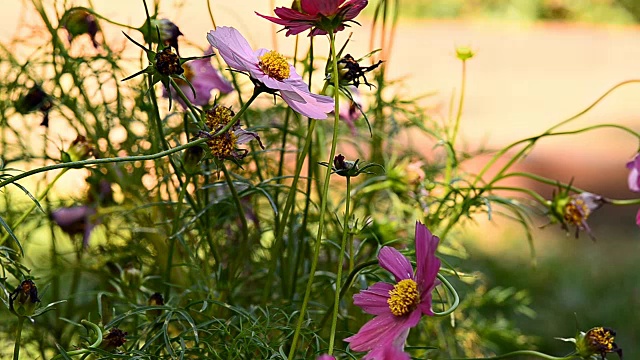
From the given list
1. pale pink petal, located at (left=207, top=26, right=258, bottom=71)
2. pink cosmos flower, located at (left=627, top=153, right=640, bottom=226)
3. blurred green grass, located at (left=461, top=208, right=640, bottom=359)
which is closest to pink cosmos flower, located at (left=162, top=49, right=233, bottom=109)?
pale pink petal, located at (left=207, top=26, right=258, bottom=71)

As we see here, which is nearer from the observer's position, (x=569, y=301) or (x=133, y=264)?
(x=133, y=264)

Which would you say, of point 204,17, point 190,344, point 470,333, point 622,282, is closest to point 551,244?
point 622,282

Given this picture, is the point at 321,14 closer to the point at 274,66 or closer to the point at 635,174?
the point at 274,66

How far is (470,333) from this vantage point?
2.80ft

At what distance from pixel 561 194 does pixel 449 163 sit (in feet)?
0.31

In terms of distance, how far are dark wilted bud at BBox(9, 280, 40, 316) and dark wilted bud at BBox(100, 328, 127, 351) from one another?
5 centimetres

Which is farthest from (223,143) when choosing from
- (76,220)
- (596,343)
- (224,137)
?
(76,220)

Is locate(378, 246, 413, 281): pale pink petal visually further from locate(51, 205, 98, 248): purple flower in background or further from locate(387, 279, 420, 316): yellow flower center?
locate(51, 205, 98, 248): purple flower in background

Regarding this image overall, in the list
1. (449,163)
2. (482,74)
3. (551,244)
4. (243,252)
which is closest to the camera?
(243,252)

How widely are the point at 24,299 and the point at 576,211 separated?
0.40 metres

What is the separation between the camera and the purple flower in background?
738 mm

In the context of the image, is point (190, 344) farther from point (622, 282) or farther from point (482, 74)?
point (482, 74)

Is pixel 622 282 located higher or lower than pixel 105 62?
lower

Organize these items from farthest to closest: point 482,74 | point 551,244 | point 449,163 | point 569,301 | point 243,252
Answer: point 482,74, point 551,244, point 569,301, point 449,163, point 243,252
